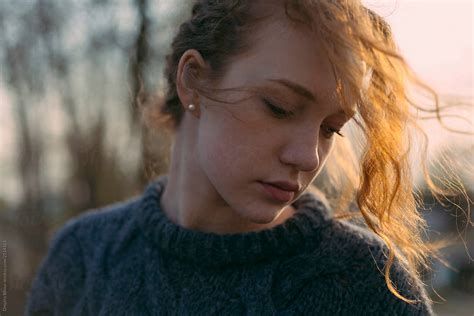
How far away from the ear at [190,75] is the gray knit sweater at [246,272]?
35 centimetres

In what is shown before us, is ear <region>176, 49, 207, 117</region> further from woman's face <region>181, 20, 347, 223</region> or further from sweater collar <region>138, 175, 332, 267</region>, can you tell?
sweater collar <region>138, 175, 332, 267</region>

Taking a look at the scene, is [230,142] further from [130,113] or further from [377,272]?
[130,113]

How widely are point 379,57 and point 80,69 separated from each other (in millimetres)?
2063

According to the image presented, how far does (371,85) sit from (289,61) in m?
0.20

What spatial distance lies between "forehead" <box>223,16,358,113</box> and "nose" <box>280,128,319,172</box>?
0.29 feet

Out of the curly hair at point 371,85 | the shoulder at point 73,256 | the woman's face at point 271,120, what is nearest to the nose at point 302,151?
the woman's face at point 271,120

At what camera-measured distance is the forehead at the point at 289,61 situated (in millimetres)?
1226

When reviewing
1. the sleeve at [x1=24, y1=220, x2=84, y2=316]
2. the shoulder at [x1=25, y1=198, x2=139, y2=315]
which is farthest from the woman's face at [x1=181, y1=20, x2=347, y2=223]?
the sleeve at [x1=24, y1=220, x2=84, y2=316]

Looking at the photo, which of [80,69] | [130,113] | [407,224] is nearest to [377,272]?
[407,224]

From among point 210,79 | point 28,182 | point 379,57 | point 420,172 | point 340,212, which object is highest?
point 379,57

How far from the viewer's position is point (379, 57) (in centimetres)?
123

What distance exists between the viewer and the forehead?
1226mm

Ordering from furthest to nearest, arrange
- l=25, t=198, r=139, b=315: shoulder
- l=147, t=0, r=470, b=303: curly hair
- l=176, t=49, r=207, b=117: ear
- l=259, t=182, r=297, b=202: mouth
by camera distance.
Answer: l=25, t=198, r=139, b=315: shoulder < l=176, t=49, r=207, b=117: ear < l=259, t=182, r=297, b=202: mouth < l=147, t=0, r=470, b=303: curly hair

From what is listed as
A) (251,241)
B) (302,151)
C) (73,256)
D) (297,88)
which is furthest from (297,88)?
(73,256)
